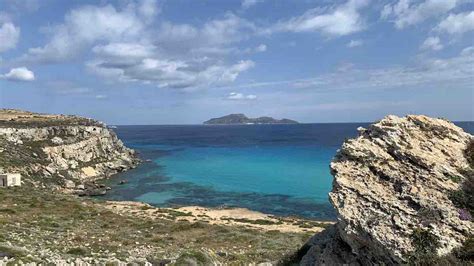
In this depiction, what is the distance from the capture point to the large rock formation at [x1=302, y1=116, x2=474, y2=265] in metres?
12.3

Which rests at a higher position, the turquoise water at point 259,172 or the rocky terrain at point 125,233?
the rocky terrain at point 125,233

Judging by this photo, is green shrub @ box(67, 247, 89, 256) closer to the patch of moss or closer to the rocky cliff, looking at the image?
the patch of moss

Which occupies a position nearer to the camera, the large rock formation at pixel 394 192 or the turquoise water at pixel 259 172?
the large rock formation at pixel 394 192

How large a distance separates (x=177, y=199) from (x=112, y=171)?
34675mm

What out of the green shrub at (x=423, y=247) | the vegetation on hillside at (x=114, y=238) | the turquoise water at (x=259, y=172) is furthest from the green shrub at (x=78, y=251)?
the turquoise water at (x=259, y=172)

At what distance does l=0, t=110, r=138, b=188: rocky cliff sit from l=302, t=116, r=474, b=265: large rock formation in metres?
69.7

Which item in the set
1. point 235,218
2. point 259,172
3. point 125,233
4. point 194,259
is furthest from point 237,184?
point 194,259

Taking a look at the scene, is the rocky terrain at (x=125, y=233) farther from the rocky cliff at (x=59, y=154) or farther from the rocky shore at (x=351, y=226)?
the rocky cliff at (x=59, y=154)

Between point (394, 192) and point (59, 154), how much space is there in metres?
91.3

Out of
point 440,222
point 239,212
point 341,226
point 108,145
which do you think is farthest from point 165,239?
point 108,145

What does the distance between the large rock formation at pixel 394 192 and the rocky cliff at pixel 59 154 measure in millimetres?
69664

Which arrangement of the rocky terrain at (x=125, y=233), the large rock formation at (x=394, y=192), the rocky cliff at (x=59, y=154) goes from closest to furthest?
the large rock formation at (x=394, y=192) < the rocky terrain at (x=125, y=233) < the rocky cliff at (x=59, y=154)

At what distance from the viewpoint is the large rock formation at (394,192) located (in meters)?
12.3

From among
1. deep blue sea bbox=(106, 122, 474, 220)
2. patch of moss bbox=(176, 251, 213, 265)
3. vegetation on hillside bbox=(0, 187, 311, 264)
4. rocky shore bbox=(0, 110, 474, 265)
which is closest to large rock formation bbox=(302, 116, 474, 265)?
rocky shore bbox=(0, 110, 474, 265)
